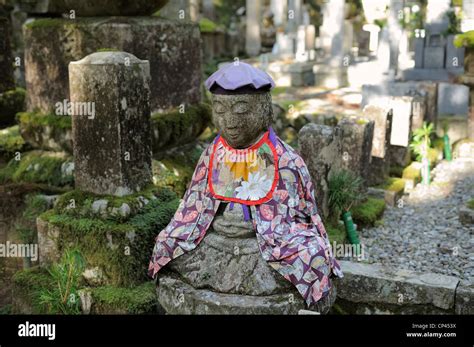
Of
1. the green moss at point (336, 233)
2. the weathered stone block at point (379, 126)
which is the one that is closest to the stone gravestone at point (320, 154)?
the green moss at point (336, 233)

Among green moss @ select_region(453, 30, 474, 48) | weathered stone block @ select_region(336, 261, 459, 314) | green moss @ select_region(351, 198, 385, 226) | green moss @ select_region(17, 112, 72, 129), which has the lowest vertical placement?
green moss @ select_region(351, 198, 385, 226)

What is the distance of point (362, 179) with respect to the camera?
853 centimetres

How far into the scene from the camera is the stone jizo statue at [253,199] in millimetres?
4406

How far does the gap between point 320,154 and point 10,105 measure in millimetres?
4252

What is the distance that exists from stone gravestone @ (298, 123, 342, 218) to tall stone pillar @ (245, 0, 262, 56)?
18.0 meters

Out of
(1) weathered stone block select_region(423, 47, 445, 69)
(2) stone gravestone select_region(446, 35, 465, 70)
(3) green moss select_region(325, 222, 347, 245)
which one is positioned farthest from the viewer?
(1) weathered stone block select_region(423, 47, 445, 69)

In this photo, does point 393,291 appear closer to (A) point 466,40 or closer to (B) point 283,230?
(B) point 283,230

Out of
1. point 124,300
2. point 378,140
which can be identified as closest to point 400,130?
point 378,140

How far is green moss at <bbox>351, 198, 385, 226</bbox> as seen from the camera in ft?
27.3

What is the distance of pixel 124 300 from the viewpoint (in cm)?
479

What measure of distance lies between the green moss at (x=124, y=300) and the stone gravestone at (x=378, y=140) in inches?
214

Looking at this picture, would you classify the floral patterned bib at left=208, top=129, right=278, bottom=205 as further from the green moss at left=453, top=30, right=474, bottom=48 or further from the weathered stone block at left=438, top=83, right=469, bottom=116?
the weathered stone block at left=438, top=83, right=469, bottom=116

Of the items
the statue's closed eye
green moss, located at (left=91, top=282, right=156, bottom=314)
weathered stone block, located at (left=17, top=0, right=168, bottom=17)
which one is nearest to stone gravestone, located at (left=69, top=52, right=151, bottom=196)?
green moss, located at (left=91, top=282, right=156, bottom=314)
